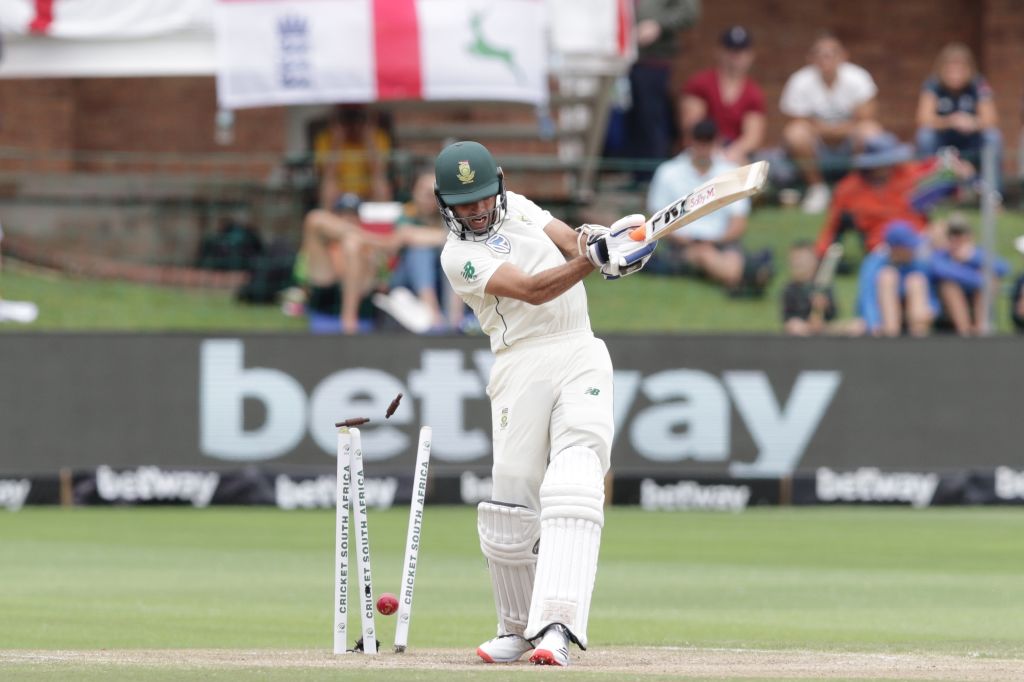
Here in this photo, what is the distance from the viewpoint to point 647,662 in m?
6.68

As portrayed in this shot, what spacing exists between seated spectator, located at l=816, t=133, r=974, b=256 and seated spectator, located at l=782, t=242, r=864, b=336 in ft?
1.14

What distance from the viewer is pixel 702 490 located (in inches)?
602

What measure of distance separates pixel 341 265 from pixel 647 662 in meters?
9.15

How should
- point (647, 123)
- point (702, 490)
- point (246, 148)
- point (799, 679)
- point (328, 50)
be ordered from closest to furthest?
point (799, 679) → point (702, 490) → point (328, 50) → point (647, 123) → point (246, 148)

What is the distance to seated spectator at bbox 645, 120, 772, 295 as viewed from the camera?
15.4m

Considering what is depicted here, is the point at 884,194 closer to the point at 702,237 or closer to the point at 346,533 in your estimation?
the point at 702,237

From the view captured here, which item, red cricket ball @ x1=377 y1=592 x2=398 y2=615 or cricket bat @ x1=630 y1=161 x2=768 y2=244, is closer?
cricket bat @ x1=630 y1=161 x2=768 y2=244

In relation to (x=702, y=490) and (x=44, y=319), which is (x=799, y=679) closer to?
(x=702, y=490)

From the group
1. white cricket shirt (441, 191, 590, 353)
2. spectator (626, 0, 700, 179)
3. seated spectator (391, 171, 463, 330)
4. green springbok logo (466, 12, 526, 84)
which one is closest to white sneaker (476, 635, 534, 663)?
white cricket shirt (441, 191, 590, 353)

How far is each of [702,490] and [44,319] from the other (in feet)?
19.0

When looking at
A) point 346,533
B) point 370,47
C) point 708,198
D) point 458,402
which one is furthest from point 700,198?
point 370,47

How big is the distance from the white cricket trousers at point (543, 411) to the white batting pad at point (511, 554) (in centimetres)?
6

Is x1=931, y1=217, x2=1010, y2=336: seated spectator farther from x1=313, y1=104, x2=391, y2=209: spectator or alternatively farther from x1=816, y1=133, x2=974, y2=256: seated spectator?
x1=313, y1=104, x2=391, y2=209: spectator

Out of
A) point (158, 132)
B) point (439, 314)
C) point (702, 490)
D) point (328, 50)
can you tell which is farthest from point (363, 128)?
point (158, 132)
